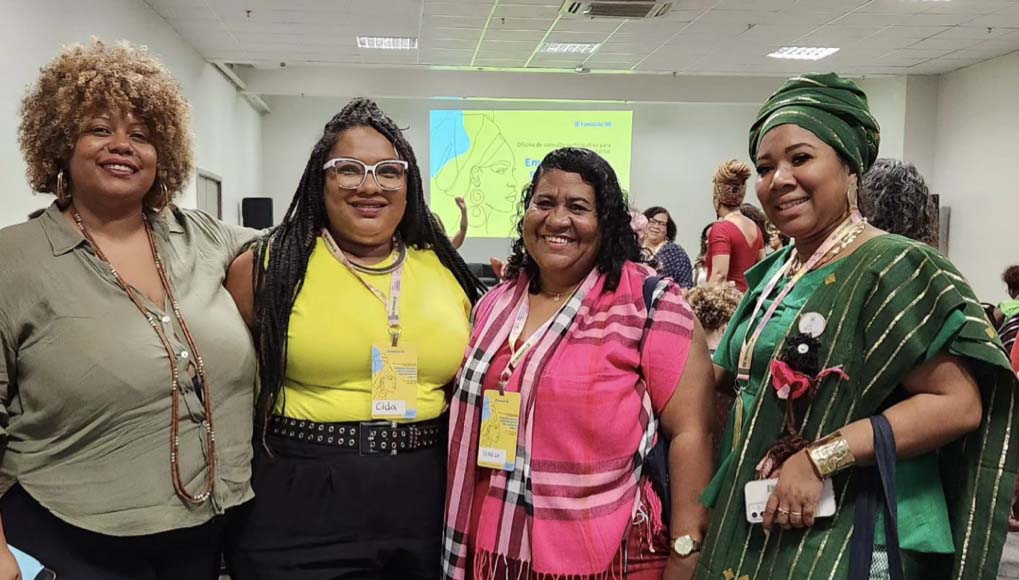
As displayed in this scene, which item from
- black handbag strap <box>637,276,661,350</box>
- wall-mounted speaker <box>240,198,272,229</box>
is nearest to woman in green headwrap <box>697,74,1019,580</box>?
black handbag strap <box>637,276,661,350</box>

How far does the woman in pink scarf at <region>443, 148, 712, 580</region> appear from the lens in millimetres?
1603

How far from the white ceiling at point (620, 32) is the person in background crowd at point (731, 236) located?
10.7ft

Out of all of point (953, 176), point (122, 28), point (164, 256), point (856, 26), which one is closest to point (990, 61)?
point (953, 176)

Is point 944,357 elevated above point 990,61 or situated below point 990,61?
below

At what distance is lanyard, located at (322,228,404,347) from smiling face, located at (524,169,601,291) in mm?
353

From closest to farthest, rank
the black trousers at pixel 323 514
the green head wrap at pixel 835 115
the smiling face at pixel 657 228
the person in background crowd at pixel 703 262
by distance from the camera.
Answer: the green head wrap at pixel 835 115
the black trousers at pixel 323 514
the person in background crowd at pixel 703 262
the smiling face at pixel 657 228

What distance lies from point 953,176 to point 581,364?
9750mm

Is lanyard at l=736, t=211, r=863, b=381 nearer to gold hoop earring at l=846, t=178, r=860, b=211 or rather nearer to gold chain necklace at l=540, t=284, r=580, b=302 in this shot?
gold hoop earring at l=846, t=178, r=860, b=211

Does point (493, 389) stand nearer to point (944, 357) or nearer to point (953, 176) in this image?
point (944, 357)

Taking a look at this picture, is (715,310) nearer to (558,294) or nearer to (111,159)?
(558,294)

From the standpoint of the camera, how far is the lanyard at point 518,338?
1.69 m

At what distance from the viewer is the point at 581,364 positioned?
164 cm

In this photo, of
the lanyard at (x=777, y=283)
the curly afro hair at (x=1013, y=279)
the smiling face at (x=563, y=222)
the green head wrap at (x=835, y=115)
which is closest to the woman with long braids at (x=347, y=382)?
the smiling face at (x=563, y=222)

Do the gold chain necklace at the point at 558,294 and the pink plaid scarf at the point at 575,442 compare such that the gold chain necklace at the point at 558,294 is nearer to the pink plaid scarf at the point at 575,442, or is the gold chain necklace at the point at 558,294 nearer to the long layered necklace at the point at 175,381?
the pink plaid scarf at the point at 575,442
